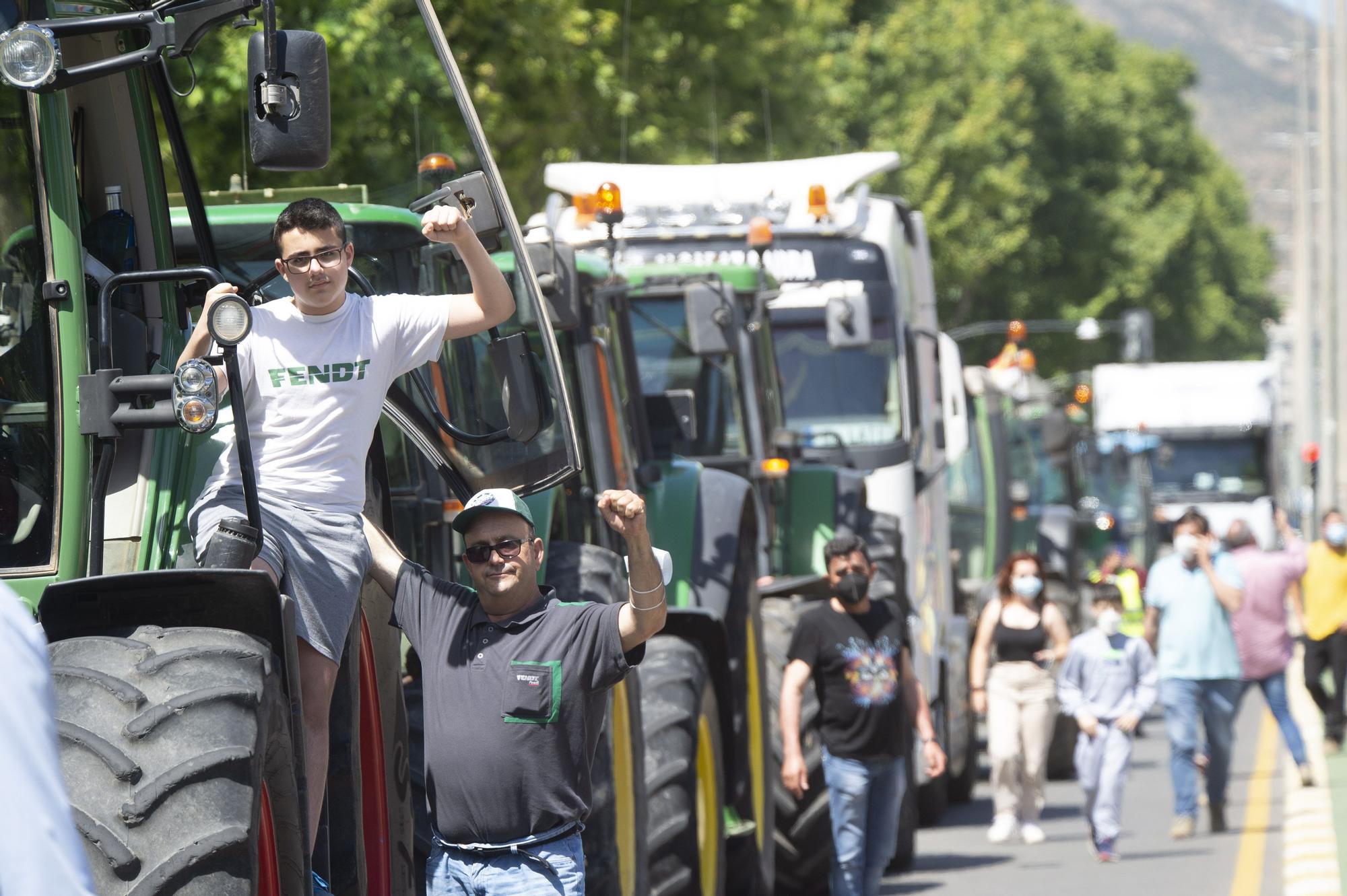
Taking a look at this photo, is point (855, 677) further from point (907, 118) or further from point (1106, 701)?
point (907, 118)

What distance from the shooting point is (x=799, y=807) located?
10656 mm

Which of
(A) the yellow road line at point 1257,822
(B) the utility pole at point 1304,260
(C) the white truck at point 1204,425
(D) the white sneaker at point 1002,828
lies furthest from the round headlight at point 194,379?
(B) the utility pole at point 1304,260

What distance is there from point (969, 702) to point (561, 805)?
10652mm

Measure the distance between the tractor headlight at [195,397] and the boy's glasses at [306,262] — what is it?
0.62 metres

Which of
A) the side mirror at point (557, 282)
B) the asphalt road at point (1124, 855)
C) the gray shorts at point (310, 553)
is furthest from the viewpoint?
the asphalt road at point (1124, 855)

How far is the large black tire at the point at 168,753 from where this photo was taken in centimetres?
374

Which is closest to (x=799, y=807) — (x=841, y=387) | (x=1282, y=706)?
(x=841, y=387)

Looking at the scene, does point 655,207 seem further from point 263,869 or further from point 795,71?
point 795,71

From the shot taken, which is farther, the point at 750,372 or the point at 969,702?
the point at 969,702

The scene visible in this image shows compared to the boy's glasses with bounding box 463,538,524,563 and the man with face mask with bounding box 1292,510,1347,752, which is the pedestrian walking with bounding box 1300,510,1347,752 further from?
the boy's glasses with bounding box 463,538,524,563

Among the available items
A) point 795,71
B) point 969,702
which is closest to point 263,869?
point 969,702

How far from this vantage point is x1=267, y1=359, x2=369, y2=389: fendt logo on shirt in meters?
4.93

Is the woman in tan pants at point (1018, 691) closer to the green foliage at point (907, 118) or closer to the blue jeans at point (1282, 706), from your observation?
the blue jeans at point (1282, 706)

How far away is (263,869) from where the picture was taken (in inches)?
163
